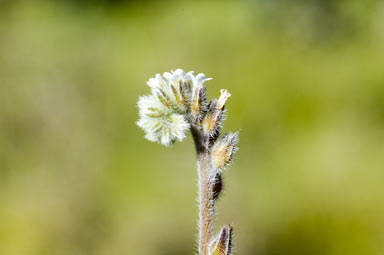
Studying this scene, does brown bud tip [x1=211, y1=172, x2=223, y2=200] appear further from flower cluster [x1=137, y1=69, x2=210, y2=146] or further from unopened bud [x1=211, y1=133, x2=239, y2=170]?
flower cluster [x1=137, y1=69, x2=210, y2=146]

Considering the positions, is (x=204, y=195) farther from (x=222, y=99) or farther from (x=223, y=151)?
(x=222, y=99)

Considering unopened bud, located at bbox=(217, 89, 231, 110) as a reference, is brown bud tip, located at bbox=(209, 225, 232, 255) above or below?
below

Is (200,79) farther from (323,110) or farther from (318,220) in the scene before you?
(323,110)

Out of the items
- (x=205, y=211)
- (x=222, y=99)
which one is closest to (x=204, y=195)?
(x=205, y=211)

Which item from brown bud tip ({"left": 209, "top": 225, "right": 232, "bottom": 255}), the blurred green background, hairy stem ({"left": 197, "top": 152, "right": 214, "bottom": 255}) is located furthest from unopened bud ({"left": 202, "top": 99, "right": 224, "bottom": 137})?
the blurred green background

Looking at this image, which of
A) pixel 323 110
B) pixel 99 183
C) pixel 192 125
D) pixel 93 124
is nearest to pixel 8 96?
pixel 93 124

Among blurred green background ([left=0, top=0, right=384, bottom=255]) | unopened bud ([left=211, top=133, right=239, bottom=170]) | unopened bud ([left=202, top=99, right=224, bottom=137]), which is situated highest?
blurred green background ([left=0, top=0, right=384, bottom=255])

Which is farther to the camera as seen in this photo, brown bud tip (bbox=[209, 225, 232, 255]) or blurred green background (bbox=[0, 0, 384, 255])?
blurred green background (bbox=[0, 0, 384, 255])
